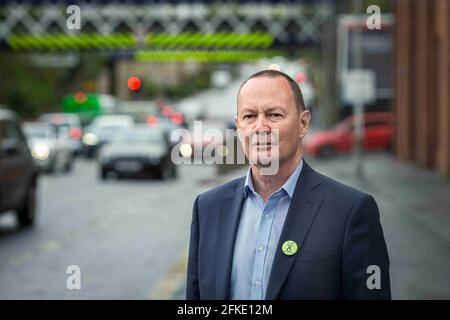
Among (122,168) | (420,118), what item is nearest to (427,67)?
(420,118)

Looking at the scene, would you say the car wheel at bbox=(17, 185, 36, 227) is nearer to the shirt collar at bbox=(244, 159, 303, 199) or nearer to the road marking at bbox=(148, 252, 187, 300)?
the road marking at bbox=(148, 252, 187, 300)

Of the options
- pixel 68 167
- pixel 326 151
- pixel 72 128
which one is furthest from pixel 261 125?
pixel 72 128

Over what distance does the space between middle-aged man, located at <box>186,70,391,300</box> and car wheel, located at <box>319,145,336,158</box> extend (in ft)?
124

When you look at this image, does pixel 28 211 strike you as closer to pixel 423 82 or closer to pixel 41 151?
pixel 41 151

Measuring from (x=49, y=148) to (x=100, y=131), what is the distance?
41.1 feet

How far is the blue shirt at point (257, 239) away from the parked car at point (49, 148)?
29754mm

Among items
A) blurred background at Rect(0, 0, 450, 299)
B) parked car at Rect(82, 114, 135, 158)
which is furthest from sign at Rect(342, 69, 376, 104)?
parked car at Rect(82, 114, 135, 158)

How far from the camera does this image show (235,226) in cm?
299

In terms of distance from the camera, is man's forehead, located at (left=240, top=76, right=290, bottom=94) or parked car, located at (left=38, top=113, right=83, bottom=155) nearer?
man's forehead, located at (left=240, top=76, right=290, bottom=94)

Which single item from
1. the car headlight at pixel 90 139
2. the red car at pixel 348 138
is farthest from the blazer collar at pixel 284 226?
the car headlight at pixel 90 139

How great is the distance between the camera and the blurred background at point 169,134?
1141 cm

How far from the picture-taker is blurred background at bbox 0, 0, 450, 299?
11.4 m

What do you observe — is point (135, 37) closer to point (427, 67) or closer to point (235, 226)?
point (427, 67)

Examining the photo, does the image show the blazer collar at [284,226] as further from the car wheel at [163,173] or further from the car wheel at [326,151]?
the car wheel at [326,151]
